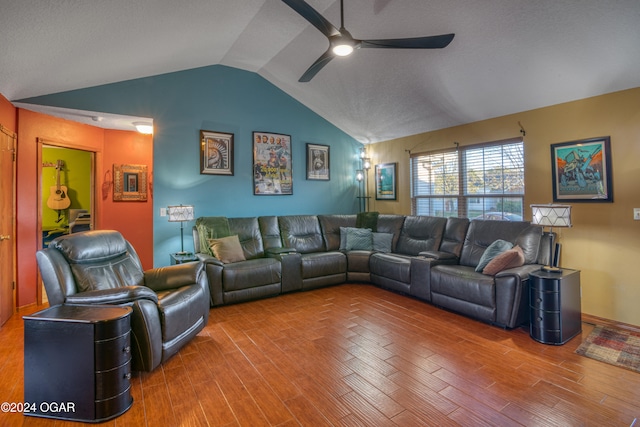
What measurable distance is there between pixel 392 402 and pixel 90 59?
4026 mm

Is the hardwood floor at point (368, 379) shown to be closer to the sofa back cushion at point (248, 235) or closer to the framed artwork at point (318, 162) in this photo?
the sofa back cushion at point (248, 235)

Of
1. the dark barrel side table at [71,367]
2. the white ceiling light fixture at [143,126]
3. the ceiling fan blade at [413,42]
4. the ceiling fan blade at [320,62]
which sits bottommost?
the dark barrel side table at [71,367]

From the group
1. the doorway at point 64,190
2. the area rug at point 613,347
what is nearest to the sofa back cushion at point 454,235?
the area rug at point 613,347

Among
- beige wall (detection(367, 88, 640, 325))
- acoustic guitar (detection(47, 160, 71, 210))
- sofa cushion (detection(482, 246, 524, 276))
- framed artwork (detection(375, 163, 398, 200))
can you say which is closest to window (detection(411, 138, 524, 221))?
beige wall (detection(367, 88, 640, 325))

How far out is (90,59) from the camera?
10.2ft

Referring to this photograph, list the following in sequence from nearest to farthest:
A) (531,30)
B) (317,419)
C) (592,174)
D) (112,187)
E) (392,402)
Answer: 1. (317,419)
2. (392,402)
3. (531,30)
4. (592,174)
5. (112,187)

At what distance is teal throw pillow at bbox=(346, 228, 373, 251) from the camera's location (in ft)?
16.7

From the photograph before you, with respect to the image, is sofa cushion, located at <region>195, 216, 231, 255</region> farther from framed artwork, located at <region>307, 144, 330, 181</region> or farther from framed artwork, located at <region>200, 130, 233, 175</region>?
framed artwork, located at <region>307, 144, 330, 181</region>

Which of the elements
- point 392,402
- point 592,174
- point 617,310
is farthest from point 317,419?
point 592,174

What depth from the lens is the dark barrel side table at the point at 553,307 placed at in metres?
2.83

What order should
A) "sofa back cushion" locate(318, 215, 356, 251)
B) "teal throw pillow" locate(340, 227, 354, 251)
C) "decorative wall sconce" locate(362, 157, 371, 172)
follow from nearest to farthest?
1. "teal throw pillow" locate(340, 227, 354, 251)
2. "sofa back cushion" locate(318, 215, 356, 251)
3. "decorative wall sconce" locate(362, 157, 371, 172)

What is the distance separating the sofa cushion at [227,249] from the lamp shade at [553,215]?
138 inches

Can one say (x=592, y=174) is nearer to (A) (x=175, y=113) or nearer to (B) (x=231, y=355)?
(B) (x=231, y=355)

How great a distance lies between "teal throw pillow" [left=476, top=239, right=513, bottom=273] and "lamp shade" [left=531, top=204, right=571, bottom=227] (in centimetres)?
46
